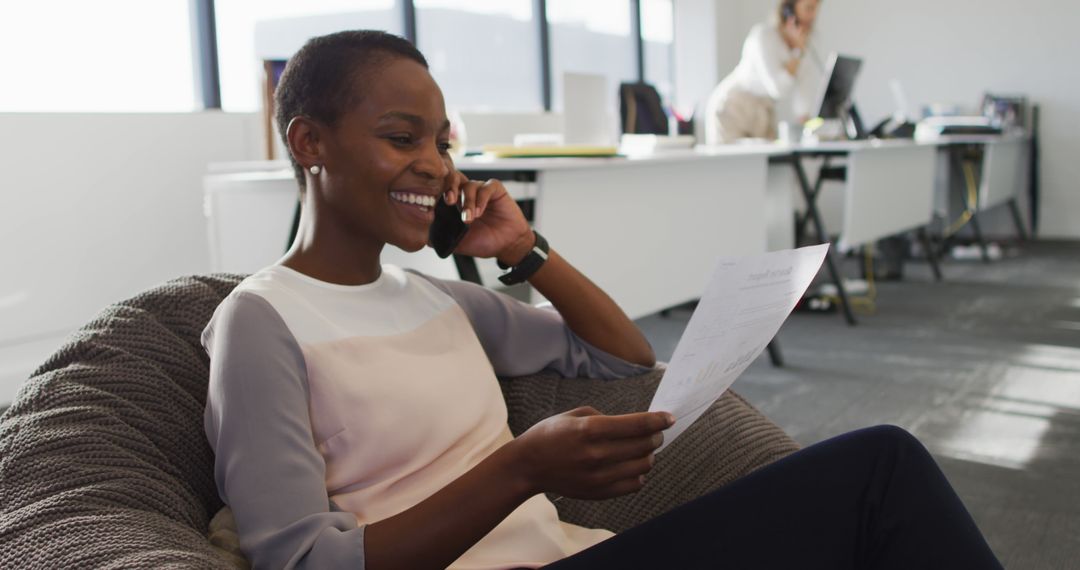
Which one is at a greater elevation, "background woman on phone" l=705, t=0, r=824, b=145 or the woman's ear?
"background woman on phone" l=705, t=0, r=824, b=145

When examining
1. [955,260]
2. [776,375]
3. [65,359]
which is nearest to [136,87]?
[776,375]

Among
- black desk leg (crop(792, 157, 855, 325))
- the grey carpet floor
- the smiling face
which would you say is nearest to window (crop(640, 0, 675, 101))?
the grey carpet floor

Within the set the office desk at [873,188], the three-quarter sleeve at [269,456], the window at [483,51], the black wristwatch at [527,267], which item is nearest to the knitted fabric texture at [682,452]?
the black wristwatch at [527,267]

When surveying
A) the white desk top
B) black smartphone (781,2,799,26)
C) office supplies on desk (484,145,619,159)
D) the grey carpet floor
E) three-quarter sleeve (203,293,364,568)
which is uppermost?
black smartphone (781,2,799,26)

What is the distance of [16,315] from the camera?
3484 mm

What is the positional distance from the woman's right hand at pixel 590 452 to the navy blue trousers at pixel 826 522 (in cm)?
7

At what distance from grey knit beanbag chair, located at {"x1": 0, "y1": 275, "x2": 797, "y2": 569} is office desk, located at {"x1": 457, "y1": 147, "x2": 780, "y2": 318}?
122 cm

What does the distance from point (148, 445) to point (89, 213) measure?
3.01 m

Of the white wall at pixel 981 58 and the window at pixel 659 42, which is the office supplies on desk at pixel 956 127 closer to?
the white wall at pixel 981 58

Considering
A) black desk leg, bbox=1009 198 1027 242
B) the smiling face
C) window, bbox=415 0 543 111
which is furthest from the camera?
black desk leg, bbox=1009 198 1027 242

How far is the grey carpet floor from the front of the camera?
2133 mm

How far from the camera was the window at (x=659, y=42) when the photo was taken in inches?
320

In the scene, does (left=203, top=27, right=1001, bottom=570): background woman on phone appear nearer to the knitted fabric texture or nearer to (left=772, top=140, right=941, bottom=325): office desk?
the knitted fabric texture

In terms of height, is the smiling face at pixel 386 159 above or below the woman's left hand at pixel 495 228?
above
